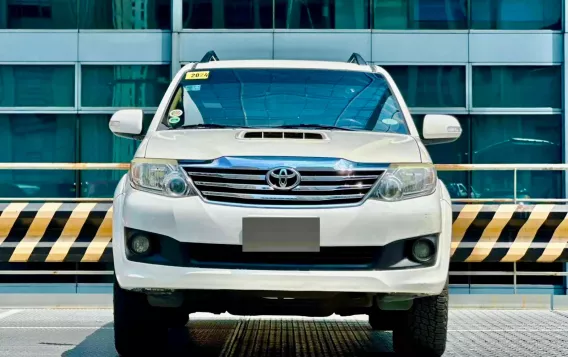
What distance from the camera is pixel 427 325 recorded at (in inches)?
248

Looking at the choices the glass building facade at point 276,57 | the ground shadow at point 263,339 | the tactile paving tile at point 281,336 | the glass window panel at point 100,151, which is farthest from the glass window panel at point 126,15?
the ground shadow at point 263,339

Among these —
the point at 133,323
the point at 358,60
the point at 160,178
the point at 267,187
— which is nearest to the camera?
the point at 267,187

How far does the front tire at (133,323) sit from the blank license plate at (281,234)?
101 centimetres

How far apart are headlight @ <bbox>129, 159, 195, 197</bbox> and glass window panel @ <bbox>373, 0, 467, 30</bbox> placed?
587 inches

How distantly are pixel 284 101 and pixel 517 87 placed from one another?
14.2 m

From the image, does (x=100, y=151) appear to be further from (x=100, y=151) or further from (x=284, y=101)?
(x=284, y=101)

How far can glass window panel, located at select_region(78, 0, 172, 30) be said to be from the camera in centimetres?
2034

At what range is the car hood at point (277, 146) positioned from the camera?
577 centimetres

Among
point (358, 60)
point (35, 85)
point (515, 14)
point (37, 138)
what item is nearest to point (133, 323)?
point (358, 60)

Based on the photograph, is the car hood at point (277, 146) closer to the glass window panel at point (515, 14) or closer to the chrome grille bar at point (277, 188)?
the chrome grille bar at point (277, 188)

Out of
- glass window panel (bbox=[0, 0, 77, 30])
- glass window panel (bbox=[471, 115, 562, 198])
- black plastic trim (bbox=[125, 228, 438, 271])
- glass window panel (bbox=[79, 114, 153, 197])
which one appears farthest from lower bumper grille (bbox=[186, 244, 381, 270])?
glass window panel (bbox=[0, 0, 77, 30])

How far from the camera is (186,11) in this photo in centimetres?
2033

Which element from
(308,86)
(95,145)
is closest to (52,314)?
(308,86)

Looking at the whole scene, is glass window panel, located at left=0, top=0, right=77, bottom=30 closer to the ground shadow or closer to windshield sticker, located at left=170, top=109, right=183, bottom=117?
the ground shadow
